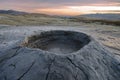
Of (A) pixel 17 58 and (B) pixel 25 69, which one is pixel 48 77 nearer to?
(B) pixel 25 69

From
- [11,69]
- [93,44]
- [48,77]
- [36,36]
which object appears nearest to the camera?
[48,77]

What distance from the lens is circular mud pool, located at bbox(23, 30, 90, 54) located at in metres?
6.94

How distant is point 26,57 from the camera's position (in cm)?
597

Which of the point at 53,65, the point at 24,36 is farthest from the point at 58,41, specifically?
the point at 53,65

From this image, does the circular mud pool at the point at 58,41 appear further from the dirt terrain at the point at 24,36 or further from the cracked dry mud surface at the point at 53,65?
the cracked dry mud surface at the point at 53,65

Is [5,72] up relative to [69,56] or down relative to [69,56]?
down

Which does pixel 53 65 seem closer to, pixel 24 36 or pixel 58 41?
pixel 58 41

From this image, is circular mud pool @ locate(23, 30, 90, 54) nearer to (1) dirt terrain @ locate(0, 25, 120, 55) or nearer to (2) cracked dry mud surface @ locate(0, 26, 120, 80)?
(1) dirt terrain @ locate(0, 25, 120, 55)

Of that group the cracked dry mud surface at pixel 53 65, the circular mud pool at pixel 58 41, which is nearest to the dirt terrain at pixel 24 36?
the circular mud pool at pixel 58 41

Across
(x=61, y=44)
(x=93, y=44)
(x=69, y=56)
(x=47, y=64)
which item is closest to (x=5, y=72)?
(x=47, y=64)

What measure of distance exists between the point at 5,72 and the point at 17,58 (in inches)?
18.9

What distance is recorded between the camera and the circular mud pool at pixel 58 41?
6.94 metres

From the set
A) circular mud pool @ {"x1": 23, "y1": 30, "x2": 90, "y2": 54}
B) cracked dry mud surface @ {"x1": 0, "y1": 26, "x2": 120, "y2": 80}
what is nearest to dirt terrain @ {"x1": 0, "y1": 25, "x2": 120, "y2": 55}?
circular mud pool @ {"x1": 23, "y1": 30, "x2": 90, "y2": 54}

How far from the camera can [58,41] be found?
295 inches
